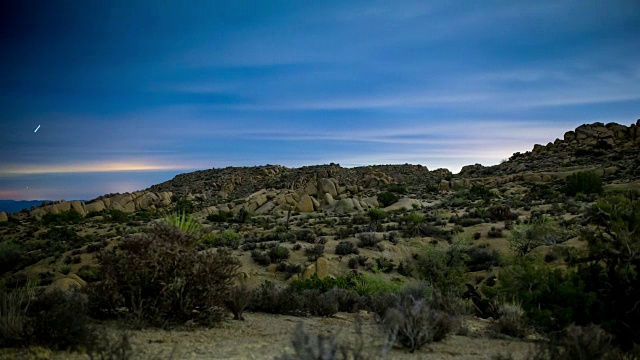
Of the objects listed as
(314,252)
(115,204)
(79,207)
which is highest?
(115,204)

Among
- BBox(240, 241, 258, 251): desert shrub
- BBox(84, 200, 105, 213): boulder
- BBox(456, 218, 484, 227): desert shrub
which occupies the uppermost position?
BBox(84, 200, 105, 213): boulder

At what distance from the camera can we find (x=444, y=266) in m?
19.8

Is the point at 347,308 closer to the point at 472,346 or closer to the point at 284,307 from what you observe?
the point at 284,307

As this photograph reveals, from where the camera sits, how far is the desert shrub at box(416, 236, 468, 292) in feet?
57.4

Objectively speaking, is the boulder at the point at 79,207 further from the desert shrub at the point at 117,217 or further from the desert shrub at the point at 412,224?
the desert shrub at the point at 412,224

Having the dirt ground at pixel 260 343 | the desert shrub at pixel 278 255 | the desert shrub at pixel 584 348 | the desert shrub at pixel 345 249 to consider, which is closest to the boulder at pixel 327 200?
the desert shrub at pixel 345 249

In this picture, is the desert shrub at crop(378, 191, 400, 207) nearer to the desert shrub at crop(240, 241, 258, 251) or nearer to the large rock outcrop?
the desert shrub at crop(240, 241, 258, 251)

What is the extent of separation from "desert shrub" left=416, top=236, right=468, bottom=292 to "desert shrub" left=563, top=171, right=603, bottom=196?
26181 millimetres

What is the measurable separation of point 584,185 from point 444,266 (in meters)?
30.8

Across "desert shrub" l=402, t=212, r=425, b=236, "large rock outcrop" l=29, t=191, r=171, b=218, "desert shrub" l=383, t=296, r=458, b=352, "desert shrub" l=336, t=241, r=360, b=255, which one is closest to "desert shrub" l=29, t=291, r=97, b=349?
"desert shrub" l=383, t=296, r=458, b=352

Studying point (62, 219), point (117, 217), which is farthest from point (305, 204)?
point (62, 219)

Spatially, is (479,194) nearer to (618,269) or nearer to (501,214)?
(501,214)

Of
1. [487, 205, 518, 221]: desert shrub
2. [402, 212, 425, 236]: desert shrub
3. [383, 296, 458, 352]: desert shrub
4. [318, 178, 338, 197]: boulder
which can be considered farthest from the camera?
[318, 178, 338, 197]: boulder

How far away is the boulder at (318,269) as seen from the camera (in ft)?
65.8
